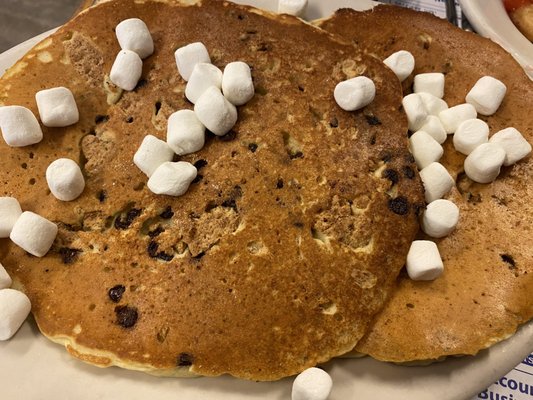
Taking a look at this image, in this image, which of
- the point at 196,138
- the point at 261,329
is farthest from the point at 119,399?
the point at 196,138

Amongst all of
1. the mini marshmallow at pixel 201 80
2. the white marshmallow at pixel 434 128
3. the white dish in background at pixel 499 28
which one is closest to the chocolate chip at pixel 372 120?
the white marshmallow at pixel 434 128

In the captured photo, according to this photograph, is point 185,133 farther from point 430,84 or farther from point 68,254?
point 430,84

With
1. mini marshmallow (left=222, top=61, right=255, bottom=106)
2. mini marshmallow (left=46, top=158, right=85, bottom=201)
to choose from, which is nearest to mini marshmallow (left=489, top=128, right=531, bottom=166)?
mini marshmallow (left=222, top=61, right=255, bottom=106)

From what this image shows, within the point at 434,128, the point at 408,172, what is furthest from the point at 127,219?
the point at 434,128

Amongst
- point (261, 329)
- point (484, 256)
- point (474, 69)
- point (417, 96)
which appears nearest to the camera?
point (261, 329)

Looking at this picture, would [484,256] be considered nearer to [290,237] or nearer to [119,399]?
[290,237]

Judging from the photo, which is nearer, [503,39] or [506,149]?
[506,149]

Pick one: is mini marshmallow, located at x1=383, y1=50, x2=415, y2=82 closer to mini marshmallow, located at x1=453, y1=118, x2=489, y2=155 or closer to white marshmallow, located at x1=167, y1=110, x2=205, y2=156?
mini marshmallow, located at x1=453, y1=118, x2=489, y2=155
